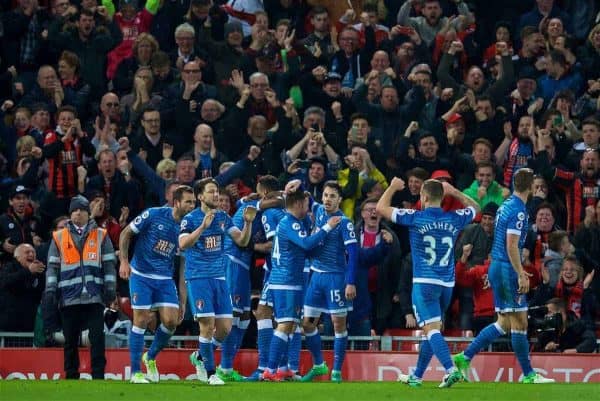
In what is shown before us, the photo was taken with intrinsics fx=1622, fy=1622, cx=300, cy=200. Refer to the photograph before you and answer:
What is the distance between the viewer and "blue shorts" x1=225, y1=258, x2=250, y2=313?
72.1 ft

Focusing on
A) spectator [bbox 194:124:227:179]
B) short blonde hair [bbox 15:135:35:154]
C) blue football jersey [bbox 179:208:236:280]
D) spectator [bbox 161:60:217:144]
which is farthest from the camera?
spectator [bbox 161:60:217:144]

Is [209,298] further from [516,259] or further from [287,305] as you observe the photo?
[516,259]

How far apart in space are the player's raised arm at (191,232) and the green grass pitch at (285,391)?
67.1 inches

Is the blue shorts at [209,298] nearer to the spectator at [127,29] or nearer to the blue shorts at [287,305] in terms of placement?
the blue shorts at [287,305]

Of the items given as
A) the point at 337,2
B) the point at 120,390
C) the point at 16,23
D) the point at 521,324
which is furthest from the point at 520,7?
the point at 120,390

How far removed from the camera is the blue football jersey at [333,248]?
21125mm

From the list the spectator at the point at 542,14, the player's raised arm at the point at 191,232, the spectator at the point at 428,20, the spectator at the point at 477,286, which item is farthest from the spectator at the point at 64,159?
the spectator at the point at 542,14

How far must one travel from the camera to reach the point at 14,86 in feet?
86.8

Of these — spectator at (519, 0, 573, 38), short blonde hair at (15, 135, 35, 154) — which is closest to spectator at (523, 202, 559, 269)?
spectator at (519, 0, 573, 38)

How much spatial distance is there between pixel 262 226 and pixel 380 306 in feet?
6.91

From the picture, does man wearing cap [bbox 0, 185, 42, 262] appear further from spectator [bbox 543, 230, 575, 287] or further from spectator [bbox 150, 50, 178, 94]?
spectator [bbox 543, 230, 575, 287]

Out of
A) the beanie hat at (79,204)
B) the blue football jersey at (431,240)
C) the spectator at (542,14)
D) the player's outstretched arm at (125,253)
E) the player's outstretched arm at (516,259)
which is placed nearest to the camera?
the blue football jersey at (431,240)

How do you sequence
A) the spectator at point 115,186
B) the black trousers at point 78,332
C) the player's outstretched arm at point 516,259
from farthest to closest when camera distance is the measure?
1. the spectator at point 115,186
2. the black trousers at point 78,332
3. the player's outstretched arm at point 516,259

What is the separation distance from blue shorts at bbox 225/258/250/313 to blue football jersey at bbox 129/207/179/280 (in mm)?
1788
